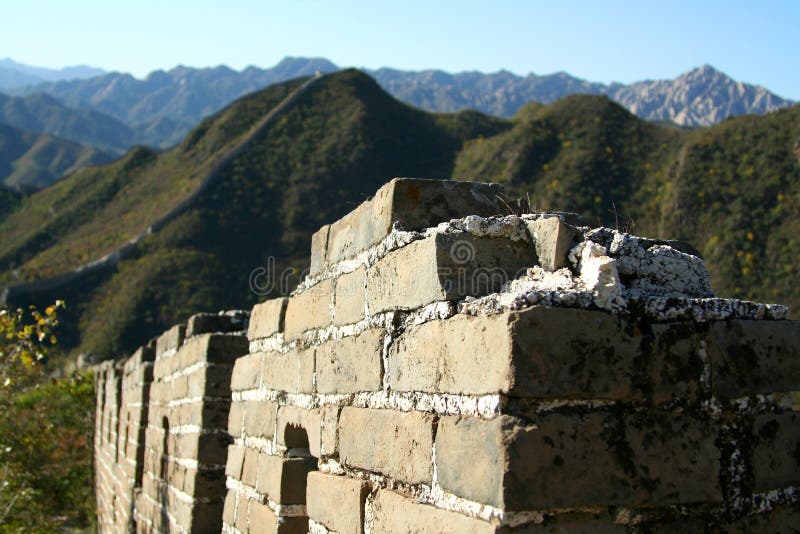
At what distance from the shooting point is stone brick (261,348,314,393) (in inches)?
110

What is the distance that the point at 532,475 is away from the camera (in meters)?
1.55

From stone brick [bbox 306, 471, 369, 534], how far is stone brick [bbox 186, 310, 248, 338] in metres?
2.00

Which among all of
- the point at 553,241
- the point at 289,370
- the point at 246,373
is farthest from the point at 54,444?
the point at 553,241

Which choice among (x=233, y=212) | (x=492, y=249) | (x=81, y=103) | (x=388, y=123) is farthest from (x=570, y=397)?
(x=81, y=103)

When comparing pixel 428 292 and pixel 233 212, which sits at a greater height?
pixel 233 212

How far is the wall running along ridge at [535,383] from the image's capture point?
159cm

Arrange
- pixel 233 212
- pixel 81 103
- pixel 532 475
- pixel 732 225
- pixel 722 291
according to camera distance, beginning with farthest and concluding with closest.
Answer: pixel 81 103, pixel 233 212, pixel 732 225, pixel 722 291, pixel 532 475

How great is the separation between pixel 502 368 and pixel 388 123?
4741cm

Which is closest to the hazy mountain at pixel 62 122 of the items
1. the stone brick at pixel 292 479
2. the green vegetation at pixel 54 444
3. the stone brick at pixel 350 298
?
the green vegetation at pixel 54 444

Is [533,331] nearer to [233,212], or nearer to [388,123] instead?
[233,212]

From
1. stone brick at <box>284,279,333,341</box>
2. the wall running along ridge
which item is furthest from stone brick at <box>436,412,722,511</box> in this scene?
stone brick at <box>284,279,333,341</box>

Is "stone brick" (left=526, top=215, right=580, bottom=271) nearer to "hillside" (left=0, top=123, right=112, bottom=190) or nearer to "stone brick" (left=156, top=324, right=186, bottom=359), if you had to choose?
"stone brick" (left=156, top=324, right=186, bottom=359)

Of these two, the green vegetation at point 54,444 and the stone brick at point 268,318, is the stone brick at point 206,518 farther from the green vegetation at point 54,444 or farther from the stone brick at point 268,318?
the green vegetation at point 54,444

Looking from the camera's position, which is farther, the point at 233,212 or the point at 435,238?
the point at 233,212
